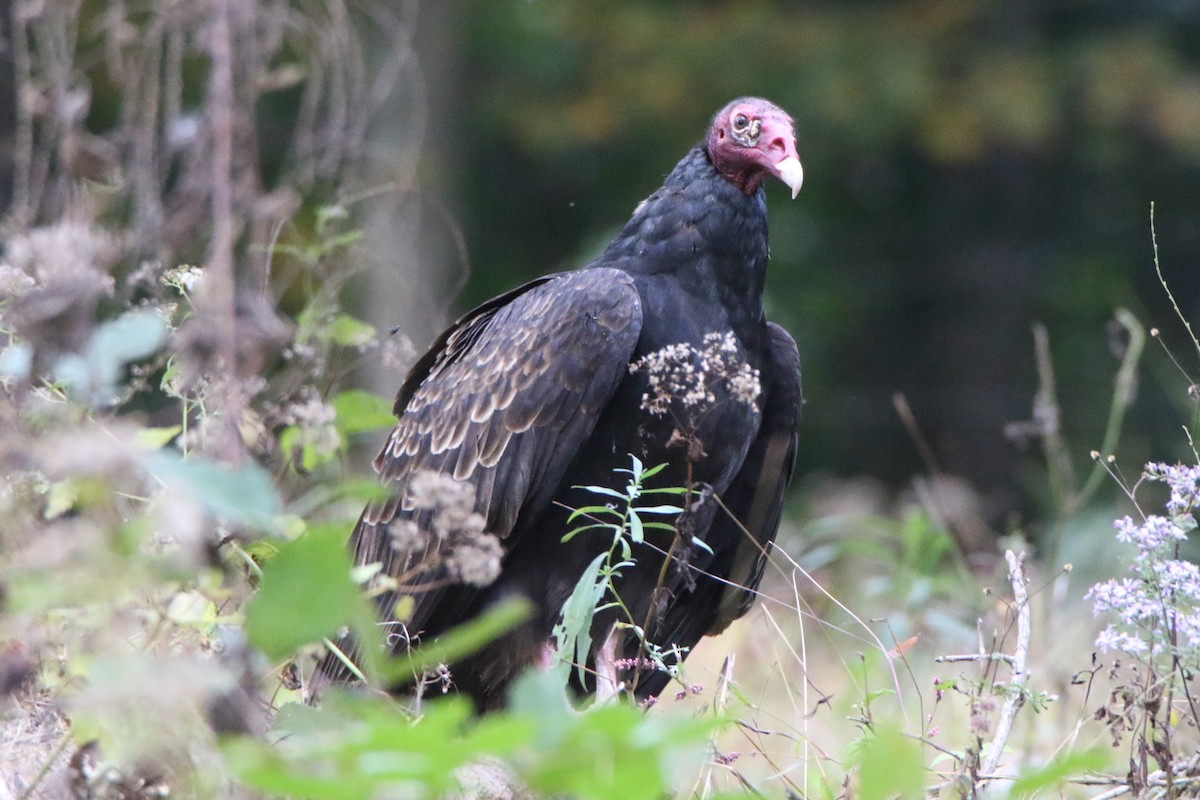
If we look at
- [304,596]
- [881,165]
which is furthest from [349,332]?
[881,165]

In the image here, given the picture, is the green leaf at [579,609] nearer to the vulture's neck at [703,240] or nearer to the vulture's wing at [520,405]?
the vulture's wing at [520,405]

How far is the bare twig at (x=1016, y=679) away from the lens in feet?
8.14

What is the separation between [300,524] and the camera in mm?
3068

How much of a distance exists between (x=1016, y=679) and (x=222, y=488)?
5.35 ft

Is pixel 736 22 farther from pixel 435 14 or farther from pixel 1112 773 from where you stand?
pixel 1112 773

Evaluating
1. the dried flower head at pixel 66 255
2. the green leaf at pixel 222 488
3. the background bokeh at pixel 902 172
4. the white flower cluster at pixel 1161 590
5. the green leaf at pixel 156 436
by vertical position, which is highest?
the dried flower head at pixel 66 255

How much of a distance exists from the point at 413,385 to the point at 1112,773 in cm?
199

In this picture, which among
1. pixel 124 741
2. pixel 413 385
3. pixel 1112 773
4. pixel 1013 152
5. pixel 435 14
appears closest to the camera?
pixel 124 741

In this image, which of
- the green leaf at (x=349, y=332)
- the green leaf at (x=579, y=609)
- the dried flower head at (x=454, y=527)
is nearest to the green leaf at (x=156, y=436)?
the green leaf at (x=349, y=332)

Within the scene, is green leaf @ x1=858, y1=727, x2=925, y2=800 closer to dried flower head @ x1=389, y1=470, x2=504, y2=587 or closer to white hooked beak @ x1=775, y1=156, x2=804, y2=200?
dried flower head @ x1=389, y1=470, x2=504, y2=587

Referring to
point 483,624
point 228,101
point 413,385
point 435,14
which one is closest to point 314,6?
point 435,14

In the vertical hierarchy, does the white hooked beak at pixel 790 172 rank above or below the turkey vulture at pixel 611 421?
above

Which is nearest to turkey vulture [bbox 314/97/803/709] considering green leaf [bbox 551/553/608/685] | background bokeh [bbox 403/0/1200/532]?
green leaf [bbox 551/553/608/685]

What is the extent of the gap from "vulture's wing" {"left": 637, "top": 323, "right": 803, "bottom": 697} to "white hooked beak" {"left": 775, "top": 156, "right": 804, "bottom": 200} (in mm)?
430
